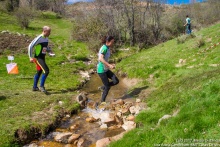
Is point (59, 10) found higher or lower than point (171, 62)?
higher

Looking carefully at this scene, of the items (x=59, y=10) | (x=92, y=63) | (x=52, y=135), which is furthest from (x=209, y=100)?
(x=59, y=10)

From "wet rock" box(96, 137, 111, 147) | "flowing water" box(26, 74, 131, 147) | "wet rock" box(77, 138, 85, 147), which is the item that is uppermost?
"wet rock" box(96, 137, 111, 147)

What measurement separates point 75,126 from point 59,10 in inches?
2814

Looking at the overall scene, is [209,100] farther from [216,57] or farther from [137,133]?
[216,57]

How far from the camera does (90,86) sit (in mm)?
15508

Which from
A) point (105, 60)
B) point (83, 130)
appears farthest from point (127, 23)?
point (83, 130)

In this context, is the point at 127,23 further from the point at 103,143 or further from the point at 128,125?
the point at 103,143

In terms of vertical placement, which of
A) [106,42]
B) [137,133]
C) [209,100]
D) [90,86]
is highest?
[106,42]

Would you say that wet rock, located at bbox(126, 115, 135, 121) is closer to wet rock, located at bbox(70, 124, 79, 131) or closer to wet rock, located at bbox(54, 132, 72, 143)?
wet rock, located at bbox(70, 124, 79, 131)

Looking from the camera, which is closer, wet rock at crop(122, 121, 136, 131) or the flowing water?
the flowing water

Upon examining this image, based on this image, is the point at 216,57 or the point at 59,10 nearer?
the point at 216,57

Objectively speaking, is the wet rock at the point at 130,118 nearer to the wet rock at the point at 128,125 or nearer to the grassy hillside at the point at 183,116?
the wet rock at the point at 128,125

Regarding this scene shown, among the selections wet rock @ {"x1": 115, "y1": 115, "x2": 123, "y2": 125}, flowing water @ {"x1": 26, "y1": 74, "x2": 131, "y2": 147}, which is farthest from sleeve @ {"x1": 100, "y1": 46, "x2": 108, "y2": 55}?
wet rock @ {"x1": 115, "y1": 115, "x2": 123, "y2": 125}

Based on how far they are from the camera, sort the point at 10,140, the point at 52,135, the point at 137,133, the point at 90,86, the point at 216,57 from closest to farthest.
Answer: the point at 137,133 < the point at 10,140 < the point at 52,135 < the point at 216,57 < the point at 90,86
